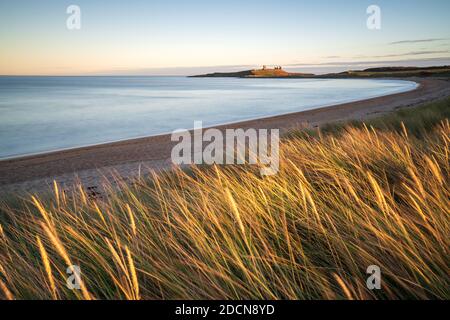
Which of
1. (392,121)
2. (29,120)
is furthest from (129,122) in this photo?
(392,121)

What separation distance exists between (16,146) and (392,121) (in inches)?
782

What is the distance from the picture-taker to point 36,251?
112 inches
